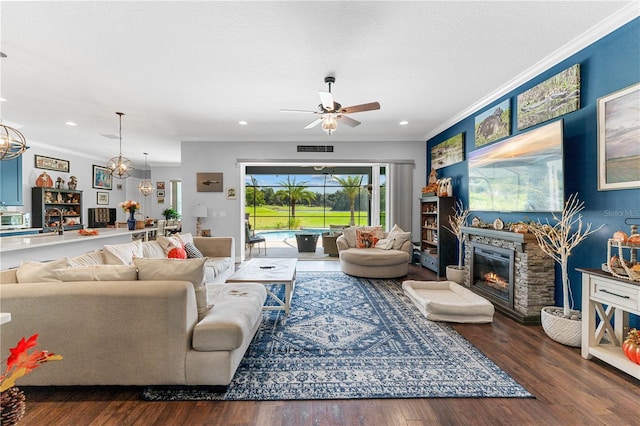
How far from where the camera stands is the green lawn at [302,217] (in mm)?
10617

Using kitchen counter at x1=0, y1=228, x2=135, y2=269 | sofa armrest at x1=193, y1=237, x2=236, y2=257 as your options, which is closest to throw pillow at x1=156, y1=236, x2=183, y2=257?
sofa armrest at x1=193, y1=237, x2=236, y2=257

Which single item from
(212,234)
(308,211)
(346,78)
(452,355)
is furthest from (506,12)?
(308,211)

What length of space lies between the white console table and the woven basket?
3432mm

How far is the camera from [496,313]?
3.54 meters

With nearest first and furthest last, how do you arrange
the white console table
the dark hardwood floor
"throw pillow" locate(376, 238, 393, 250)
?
the dark hardwood floor < the white console table < "throw pillow" locate(376, 238, 393, 250)

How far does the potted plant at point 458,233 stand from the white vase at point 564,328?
5.81 feet

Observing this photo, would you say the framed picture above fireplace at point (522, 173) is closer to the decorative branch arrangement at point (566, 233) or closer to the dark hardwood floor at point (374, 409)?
the decorative branch arrangement at point (566, 233)

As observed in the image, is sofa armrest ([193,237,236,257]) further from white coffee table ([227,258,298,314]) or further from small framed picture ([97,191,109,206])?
small framed picture ([97,191,109,206])

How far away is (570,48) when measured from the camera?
9.62 feet

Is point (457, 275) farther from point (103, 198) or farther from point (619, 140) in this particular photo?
point (103, 198)

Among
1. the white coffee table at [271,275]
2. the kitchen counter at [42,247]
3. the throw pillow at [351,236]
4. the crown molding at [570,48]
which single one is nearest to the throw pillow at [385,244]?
the throw pillow at [351,236]

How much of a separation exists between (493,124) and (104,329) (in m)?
4.96

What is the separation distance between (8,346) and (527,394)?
341 cm

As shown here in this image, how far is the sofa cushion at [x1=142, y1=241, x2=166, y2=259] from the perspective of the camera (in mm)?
3826
